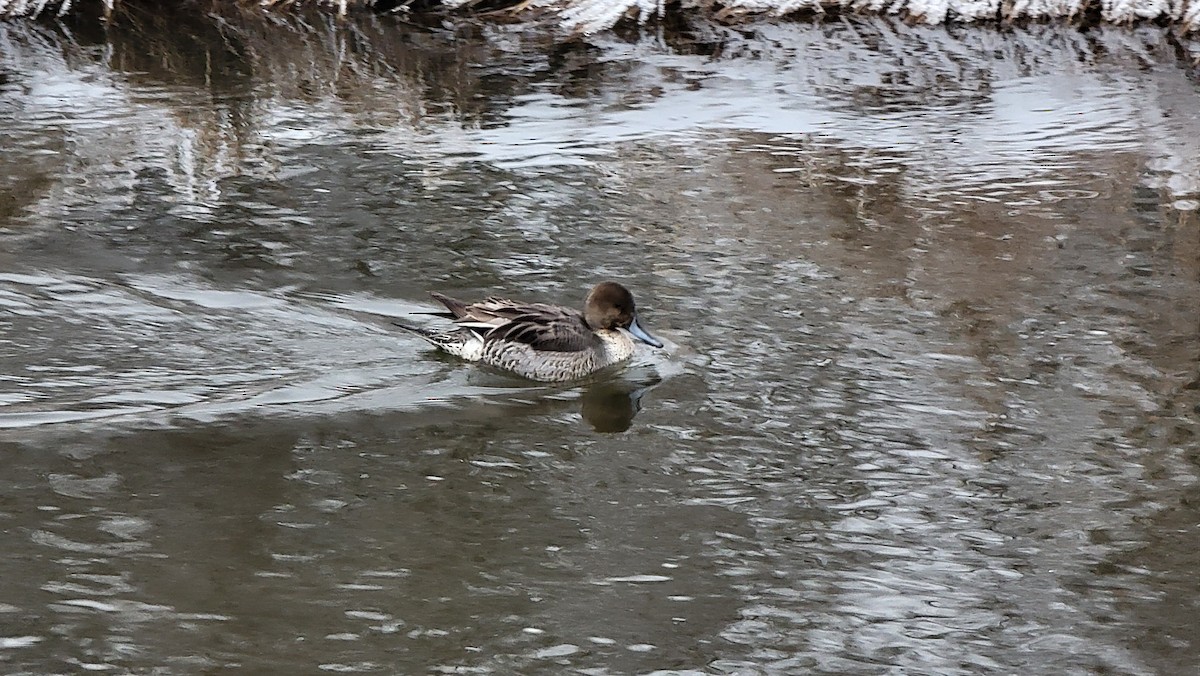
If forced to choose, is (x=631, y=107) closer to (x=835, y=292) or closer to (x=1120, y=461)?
(x=835, y=292)

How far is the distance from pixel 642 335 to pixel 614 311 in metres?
0.19

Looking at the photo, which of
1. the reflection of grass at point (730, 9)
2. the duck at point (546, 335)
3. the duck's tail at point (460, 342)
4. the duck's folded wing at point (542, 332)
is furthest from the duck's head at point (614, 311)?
the reflection of grass at point (730, 9)

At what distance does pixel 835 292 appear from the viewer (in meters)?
8.53

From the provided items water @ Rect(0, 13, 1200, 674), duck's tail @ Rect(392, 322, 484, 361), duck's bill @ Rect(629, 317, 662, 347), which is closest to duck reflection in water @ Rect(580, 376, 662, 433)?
water @ Rect(0, 13, 1200, 674)

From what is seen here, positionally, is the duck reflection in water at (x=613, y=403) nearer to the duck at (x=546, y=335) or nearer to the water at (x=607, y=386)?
the water at (x=607, y=386)

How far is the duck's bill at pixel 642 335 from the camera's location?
7.64 metres

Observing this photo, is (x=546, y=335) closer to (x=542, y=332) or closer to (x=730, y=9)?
(x=542, y=332)

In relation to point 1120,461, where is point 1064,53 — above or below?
above

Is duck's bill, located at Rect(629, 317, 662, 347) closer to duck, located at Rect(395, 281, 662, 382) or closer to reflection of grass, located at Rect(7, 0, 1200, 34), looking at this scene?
duck, located at Rect(395, 281, 662, 382)

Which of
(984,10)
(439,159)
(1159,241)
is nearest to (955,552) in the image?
(1159,241)

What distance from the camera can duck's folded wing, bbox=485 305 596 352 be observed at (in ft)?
24.8

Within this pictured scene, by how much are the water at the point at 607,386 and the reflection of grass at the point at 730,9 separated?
3.23 meters

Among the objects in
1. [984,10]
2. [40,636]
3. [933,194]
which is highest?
[984,10]

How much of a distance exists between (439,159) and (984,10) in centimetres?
803
